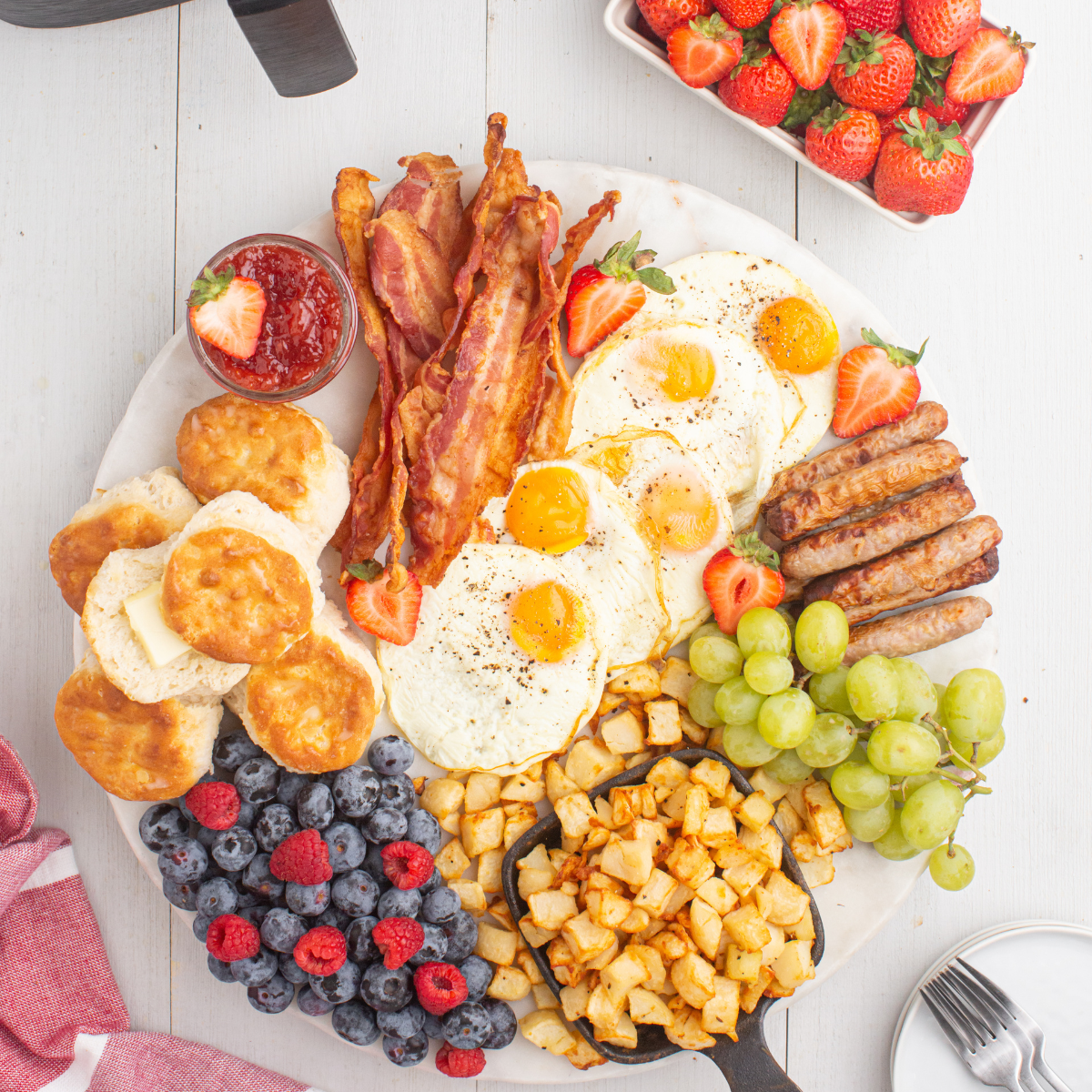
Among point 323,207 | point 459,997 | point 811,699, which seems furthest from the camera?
point 323,207

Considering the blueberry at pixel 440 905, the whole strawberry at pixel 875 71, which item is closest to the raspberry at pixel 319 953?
the blueberry at pixel 440 905

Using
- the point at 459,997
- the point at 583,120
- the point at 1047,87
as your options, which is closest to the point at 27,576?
the point at 459,997

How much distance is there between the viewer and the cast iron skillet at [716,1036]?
7.75 feet

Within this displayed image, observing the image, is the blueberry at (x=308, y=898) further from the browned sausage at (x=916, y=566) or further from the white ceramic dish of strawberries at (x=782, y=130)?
the white ceramic dish of strawberries at (x=782, y=130)

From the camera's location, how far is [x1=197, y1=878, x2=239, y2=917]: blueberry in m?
2.35

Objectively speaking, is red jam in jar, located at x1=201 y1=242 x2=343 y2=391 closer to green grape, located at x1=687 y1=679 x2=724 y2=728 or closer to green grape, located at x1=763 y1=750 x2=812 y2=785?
green grape, located at x1=687 y1=679 x2=724 y2=728

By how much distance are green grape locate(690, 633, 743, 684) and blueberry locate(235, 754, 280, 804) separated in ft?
4.11

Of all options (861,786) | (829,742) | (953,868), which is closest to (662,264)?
(829,742)

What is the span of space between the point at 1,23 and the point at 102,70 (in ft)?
1.14

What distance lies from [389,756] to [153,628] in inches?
28.9

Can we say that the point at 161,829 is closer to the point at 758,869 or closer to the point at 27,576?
the point at 27,576

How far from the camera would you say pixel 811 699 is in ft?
8.16

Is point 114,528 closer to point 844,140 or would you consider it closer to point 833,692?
point 833,692

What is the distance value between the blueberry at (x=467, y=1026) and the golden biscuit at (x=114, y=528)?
5.01 ft
